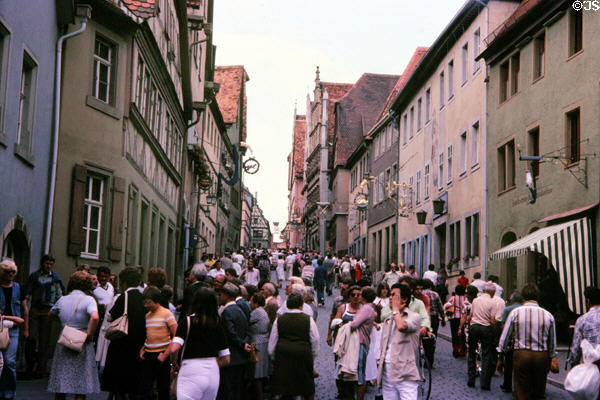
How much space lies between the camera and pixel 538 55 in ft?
77.4

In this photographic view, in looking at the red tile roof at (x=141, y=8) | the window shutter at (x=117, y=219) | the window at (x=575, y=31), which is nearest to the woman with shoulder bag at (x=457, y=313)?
the window at (x=575, y=31)

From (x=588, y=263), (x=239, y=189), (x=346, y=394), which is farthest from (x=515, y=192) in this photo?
(x=239, y=189)

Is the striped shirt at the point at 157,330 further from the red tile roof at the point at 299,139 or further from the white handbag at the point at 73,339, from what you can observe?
the red tile roof at the point at 299,139

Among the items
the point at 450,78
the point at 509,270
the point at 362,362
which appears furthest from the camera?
the point at 450,78

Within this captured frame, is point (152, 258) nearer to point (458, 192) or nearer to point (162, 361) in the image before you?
point (458, 192)

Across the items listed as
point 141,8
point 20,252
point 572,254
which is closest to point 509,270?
point 572,254

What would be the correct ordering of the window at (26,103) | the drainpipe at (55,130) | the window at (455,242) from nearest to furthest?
the window at (26,103)
the drainpipe at (55,130)
the window at (455,242)

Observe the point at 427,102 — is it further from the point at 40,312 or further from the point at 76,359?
the point at 76,359

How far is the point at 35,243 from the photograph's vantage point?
16125 mm

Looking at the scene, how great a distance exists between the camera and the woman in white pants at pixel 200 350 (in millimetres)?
8320

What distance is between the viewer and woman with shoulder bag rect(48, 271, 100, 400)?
9.88 metres

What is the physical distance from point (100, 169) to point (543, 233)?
10.3 metres

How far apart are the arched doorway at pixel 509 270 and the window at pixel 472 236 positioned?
2611mm

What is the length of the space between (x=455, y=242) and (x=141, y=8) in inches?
631
